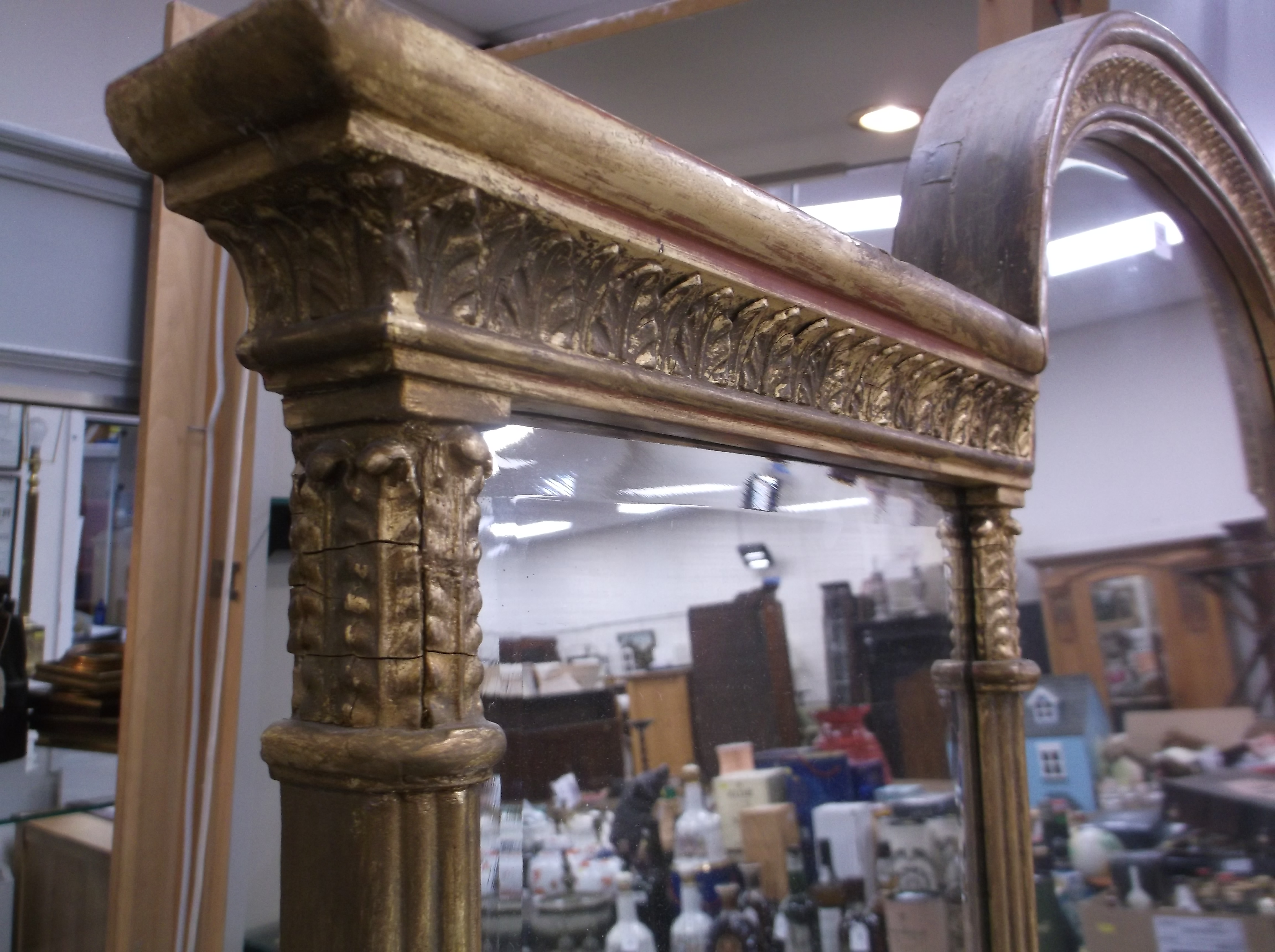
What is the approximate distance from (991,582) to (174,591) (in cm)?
89

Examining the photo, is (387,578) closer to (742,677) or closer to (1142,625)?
(742,677)

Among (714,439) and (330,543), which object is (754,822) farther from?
(330,543)

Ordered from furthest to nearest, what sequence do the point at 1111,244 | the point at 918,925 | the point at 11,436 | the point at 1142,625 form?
the point at 1142,625, the point at 1111,244, the point at 11,436, the point at 918,925

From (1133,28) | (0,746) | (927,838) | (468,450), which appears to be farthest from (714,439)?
(0,746)

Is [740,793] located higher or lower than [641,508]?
lower

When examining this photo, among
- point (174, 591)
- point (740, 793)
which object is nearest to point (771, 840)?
point (740, 793)

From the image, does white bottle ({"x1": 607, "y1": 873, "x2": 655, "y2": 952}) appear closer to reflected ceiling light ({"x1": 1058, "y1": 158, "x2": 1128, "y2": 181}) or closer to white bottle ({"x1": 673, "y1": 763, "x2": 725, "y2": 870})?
white bottle ({"x1": 673, "y1": 763, "x2": 725, "y2": 870})

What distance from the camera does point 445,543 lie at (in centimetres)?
30

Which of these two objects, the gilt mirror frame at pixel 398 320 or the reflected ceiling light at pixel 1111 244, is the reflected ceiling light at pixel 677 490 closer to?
the gilt mirror frame at pixel 398 320

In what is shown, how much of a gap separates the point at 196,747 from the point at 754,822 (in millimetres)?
769

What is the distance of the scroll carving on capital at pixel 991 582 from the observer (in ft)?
2.33

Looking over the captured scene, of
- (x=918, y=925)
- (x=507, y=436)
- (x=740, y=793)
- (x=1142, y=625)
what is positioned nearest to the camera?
(x=507, y=436)

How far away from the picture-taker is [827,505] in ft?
2.21

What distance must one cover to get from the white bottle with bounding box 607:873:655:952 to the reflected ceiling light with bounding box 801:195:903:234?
1.23 metres
